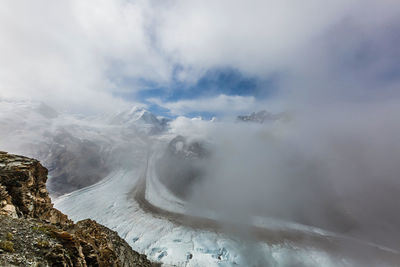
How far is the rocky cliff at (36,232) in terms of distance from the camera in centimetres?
583

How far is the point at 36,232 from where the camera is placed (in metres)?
6.84

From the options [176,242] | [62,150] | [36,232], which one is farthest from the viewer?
[62,150]

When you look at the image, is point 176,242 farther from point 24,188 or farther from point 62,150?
point 62,150

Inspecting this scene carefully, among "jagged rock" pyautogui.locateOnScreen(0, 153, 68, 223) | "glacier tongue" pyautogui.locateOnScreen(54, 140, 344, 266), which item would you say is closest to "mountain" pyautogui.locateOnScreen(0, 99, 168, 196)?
"glacier tongue" pyautogui.locateOnScreen(54, 140, 344, 266)

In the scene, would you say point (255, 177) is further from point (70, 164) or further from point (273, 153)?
point (70, 164)

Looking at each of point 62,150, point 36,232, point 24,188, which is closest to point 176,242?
point 24,188

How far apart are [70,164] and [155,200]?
45.8m

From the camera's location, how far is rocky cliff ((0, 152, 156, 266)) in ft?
19.1

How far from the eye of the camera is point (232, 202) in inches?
1863

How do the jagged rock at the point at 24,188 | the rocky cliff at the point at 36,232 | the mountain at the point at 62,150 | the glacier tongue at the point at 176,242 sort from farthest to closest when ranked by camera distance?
the mountain at the point at 62,150 → the glacier tongue at the point at 176,242 → the jagged rock at the point at 24,188 → the rocky cliff at the point at 36,232

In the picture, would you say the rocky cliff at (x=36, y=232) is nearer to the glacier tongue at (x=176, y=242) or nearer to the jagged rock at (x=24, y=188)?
the jagged rock at (x=24, y=188)

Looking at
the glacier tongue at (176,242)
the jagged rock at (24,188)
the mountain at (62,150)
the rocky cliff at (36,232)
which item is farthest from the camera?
the mountain at (62,150)

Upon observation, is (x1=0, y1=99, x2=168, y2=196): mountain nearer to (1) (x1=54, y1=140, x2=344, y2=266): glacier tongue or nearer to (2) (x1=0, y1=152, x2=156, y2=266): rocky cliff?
(1) (x1=54, y1=140, x2=344, y2=266): glacier tongue

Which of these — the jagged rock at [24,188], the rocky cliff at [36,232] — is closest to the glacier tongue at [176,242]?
the rocky cliff at [36,232]
